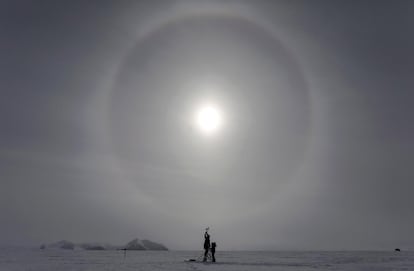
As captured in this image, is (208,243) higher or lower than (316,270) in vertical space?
higher

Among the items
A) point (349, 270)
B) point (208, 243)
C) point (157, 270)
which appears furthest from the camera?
point (208, 243)

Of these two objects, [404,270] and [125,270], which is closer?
[125,270]

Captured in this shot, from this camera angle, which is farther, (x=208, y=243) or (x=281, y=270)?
(x=208, y=243)

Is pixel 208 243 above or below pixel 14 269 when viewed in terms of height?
above

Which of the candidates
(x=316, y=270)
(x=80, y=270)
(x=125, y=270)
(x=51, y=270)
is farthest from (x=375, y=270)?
(x=51, y=270)

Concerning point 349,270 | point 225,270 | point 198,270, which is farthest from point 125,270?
point 349,270

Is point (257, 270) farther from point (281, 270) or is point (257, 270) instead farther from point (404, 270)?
point (404, 270)

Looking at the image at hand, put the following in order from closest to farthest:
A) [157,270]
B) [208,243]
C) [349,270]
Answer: [157,270]
[349,270]
[208,243]

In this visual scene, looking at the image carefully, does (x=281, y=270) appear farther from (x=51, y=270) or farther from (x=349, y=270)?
(x=51, y=270)
